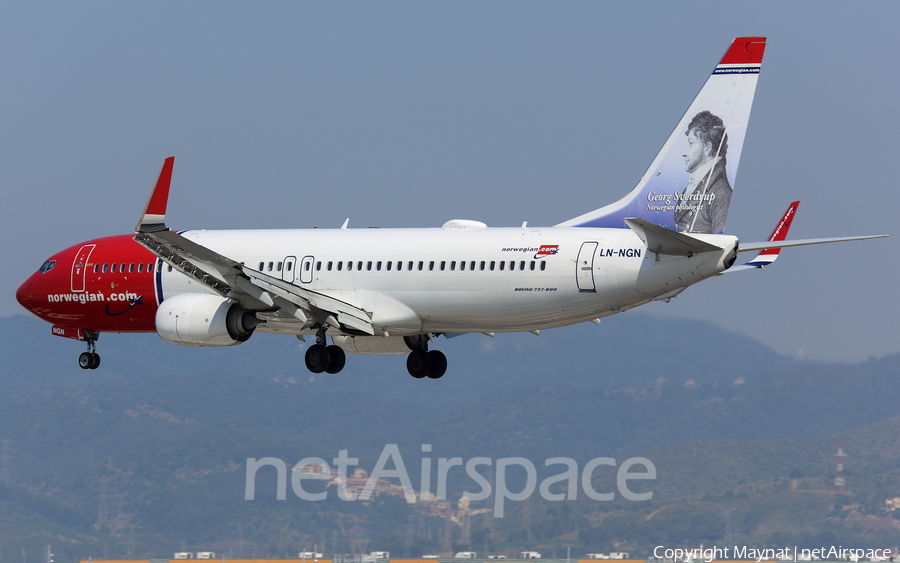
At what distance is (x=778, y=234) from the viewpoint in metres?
49.2

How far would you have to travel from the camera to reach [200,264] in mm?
38062

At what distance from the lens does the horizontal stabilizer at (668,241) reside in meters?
34.4

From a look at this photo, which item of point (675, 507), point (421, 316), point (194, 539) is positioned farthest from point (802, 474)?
point (421, 316)

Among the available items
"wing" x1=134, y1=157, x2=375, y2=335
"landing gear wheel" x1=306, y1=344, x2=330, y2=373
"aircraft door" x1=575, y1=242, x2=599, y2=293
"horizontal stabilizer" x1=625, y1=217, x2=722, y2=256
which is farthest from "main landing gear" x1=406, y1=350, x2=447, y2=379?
"horizontal stabilizer" x1=625, y1=217, x2=722, y2=256

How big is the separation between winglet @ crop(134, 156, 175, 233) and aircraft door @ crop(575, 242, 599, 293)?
1109 centimetres

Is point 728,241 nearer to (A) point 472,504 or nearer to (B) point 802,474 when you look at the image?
(A) point 472,504

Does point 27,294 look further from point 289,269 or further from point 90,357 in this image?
point 289,269

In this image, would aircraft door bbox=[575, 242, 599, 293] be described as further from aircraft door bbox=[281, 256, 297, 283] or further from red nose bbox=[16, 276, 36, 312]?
red nose bbox=[16, 276, 36, 312]

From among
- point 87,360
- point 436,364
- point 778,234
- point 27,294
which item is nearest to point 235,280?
point 436,364

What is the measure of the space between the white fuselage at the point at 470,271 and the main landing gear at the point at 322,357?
77cm

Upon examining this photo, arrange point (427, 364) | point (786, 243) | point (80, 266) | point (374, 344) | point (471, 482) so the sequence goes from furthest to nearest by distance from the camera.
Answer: point (471, 482) < point (80, 266) < point (427, 364) < point (374, 344) < point (786, 243)

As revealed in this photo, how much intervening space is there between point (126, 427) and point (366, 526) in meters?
63.9

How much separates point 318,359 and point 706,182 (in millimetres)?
13170

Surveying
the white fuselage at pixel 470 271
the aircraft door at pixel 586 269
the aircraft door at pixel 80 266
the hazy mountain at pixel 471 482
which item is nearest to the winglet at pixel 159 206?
the white fuselage at pixel 470 271
